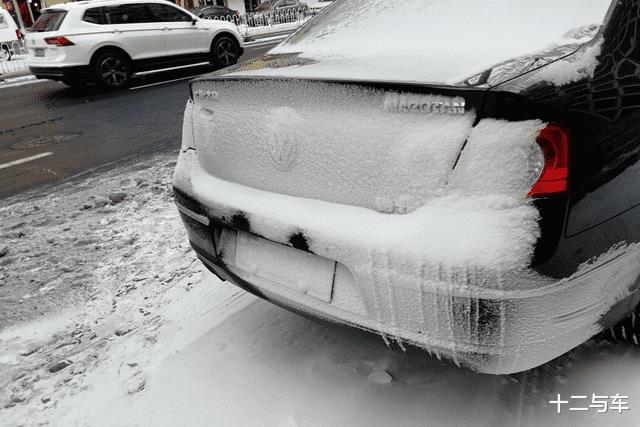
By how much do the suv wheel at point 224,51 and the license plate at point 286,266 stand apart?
36.2ft

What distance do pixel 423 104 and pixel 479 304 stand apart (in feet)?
1.85

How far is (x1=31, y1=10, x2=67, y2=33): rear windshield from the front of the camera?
34.8 ft

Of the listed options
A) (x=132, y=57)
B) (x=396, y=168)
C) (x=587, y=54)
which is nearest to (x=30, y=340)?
(x=396, y=168)

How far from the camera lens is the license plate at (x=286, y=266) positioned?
1.75 m

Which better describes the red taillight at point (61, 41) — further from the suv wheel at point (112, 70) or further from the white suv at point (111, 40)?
the suv wheel at point (112, 70)

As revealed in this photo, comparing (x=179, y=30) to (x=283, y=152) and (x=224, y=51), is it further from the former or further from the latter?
(x=283, y=152)

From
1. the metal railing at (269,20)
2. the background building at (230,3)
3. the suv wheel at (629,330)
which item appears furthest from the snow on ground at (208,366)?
the background building at (230,3)

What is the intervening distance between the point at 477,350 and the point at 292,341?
3.58ft

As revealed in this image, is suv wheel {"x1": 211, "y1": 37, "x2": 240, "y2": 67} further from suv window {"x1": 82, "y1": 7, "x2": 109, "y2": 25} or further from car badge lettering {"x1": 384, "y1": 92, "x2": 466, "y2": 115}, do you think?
car badge lettering {"x1": 384, "y1": 92, "x2": 466, "y2": 115}

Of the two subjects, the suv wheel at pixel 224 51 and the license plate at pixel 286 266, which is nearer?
the license plate at pixel 286 266

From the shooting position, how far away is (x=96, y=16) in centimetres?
1083

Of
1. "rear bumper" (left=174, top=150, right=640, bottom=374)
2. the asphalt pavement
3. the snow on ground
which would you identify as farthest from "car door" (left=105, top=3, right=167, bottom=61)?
"rear bumper" (left=174, top=150, right=640, bottom=374)

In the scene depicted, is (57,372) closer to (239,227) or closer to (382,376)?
(239,227)

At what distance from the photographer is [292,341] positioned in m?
2.45
